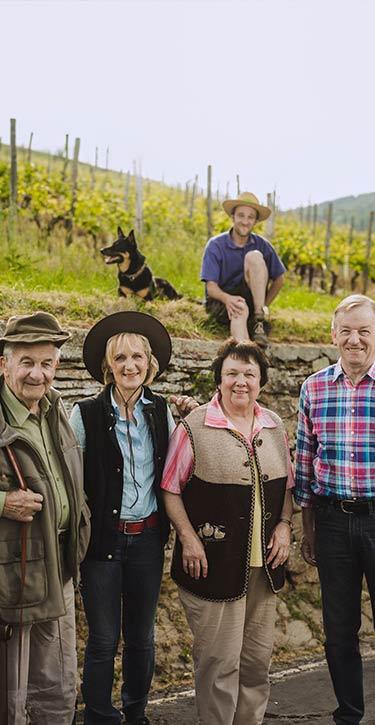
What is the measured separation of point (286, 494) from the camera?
11.7 feet

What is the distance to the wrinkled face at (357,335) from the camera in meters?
3.45

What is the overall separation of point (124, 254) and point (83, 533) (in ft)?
11.5

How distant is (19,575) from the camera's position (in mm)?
2895

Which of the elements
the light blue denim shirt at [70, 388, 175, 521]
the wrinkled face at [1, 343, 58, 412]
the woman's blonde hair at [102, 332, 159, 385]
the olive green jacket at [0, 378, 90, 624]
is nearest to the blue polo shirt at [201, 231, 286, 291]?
Result: the woman's blonde hair at [102, 332, 159, 385]

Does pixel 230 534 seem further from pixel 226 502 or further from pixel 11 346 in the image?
pixel 11 346

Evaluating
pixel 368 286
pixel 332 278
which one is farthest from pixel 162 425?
pixel 368 286

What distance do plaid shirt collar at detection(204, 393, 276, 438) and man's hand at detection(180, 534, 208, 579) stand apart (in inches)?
20.0

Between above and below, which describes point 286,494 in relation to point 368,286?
below

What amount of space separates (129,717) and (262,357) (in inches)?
75.5

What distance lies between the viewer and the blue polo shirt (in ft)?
20.4

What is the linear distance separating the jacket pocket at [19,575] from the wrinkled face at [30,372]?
1.83ft

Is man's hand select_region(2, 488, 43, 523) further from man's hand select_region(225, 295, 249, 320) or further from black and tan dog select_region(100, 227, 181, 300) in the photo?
black and tan dog select_region(100, 227, 181, 300)

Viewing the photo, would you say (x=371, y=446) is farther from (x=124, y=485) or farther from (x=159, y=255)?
(x=159, y=255)

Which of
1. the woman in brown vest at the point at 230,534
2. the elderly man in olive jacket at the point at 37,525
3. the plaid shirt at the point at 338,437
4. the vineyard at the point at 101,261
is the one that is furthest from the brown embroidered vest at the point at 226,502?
the vineyard at the point at 101,261
